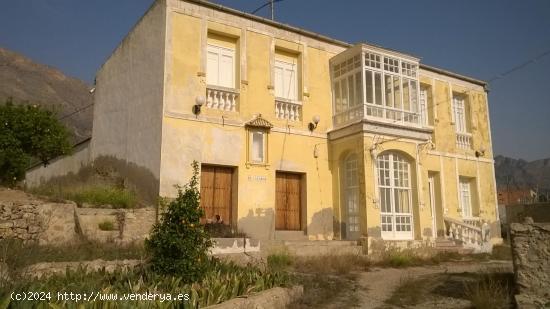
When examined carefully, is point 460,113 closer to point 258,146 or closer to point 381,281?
point 258,146

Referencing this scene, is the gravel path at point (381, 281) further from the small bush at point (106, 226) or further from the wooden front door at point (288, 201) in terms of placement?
the small bush at point (106, 226)

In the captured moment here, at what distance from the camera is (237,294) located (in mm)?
6992

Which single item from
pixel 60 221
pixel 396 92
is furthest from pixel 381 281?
pixel 396 92

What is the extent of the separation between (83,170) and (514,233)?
1688 cm

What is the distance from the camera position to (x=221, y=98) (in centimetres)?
1445

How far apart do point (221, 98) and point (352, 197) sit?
5.76m

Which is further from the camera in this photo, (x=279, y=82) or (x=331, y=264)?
(x=279, y=82)

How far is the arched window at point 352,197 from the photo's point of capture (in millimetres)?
15391

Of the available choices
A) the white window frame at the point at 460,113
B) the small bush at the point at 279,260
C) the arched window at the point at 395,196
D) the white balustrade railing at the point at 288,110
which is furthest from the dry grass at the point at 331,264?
the white window frame at the point at 460,113

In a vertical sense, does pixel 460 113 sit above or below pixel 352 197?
above

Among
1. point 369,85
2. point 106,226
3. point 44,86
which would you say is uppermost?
point 44,86

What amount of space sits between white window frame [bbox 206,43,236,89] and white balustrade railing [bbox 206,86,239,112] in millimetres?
275

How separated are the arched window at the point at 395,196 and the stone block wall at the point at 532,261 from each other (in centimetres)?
805

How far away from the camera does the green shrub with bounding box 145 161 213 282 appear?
7.46m
